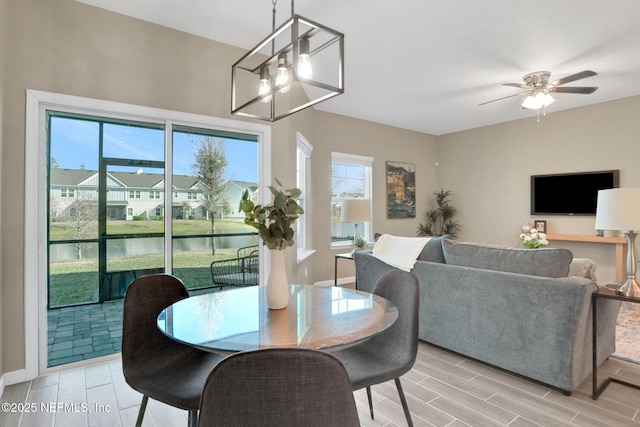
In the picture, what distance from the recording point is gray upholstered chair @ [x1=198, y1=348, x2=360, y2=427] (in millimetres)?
775

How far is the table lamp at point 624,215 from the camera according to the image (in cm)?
206

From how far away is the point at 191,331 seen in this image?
1312mm

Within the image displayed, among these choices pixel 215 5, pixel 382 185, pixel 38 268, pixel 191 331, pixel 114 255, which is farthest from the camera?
pixel 382 185

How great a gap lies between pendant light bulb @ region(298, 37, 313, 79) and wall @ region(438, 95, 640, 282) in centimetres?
506

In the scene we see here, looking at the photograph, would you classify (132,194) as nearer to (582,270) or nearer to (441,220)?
(582,270)

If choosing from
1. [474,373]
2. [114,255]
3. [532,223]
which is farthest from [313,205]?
[532,223]

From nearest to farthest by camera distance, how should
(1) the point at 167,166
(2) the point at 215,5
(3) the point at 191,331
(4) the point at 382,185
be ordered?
1. (3) the point at 191,331
2. (2) the point at 215,5
3. (1) the point at 167,166
4. (4) the point at 382,185

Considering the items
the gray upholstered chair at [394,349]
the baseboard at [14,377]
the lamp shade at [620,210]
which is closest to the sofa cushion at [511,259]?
the lamp shade at [620,210]

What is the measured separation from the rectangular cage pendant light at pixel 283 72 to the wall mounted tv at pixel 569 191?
13.3ft

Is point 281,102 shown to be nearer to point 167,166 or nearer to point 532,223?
Result: point 167,166

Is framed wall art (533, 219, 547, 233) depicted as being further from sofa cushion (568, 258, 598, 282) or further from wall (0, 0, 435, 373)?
wall (0, 0, 435, 373)

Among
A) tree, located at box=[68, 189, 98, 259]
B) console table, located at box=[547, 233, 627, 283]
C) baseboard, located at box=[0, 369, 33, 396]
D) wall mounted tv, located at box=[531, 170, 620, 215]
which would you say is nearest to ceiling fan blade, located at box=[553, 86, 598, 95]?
wall mounted tv, located at box=[531, 170, 620, 215]

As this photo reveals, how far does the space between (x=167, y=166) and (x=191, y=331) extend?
2163 mm

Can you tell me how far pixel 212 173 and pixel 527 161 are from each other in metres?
5.28
